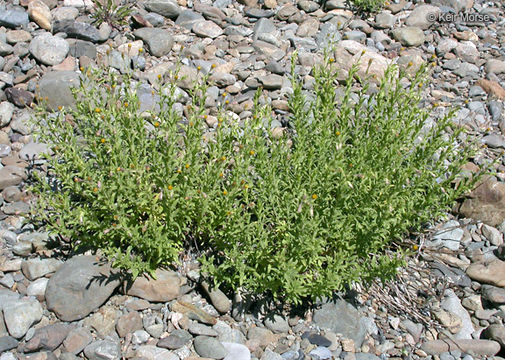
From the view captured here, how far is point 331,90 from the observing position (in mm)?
5023

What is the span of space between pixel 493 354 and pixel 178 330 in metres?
2.48

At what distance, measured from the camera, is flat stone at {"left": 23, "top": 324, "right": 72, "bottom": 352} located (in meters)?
3.78

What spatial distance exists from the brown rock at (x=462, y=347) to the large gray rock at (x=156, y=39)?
4513mm

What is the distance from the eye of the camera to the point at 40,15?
21.4 ft

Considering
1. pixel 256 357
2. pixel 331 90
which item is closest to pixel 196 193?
pixel 256 357

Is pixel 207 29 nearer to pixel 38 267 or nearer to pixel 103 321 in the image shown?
pixel 38 267

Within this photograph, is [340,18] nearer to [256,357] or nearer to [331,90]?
[331,90]

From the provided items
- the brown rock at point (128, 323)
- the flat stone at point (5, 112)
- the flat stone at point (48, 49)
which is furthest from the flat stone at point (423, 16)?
the brown rock at point (128, 323)

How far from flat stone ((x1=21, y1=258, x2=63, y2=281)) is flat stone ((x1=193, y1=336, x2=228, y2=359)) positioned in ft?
4.45

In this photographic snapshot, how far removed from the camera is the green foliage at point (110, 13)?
668 centimetres

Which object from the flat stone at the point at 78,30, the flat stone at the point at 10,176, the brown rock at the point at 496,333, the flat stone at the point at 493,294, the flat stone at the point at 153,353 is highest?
the flat stone at the point at 78,30

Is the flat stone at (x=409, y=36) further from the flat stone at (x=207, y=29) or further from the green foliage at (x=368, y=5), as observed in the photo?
the flat stone at (x=207, y=29)

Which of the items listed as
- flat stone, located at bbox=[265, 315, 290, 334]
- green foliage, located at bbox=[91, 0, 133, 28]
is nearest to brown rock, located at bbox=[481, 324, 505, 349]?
flat stone, located at bbox=[265, 315, 290, 334]

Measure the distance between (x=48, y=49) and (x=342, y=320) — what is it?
14.7 ft
